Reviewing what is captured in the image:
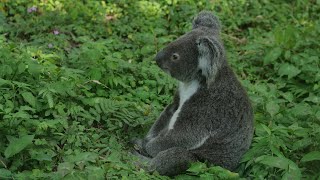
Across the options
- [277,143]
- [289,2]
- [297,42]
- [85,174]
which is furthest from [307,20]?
[85,174]

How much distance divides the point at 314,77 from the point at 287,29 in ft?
3.47

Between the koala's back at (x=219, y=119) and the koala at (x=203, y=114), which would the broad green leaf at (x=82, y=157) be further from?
the koala's back at (x=219, y=119)

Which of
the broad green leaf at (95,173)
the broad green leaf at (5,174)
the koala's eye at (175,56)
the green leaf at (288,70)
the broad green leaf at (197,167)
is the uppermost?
the koala's eye at (175,56)

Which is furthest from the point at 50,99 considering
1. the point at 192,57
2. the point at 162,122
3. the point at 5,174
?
the point at 192,57

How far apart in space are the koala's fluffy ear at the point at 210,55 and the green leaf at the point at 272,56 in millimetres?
2842

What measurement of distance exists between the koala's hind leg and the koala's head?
0.78 metres

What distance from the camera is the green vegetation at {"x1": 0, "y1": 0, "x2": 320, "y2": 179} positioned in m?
5.07

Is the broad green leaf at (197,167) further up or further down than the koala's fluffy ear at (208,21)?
further down

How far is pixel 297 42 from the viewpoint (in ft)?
27.8

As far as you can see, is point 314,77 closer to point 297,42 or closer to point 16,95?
point 297,42

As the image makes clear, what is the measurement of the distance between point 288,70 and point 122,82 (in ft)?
8.49

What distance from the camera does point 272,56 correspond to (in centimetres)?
821

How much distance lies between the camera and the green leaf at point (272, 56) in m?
8.19

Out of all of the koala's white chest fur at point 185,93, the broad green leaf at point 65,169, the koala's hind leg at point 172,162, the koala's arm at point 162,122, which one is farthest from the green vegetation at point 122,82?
the koala's white chest fur at point 185,93
